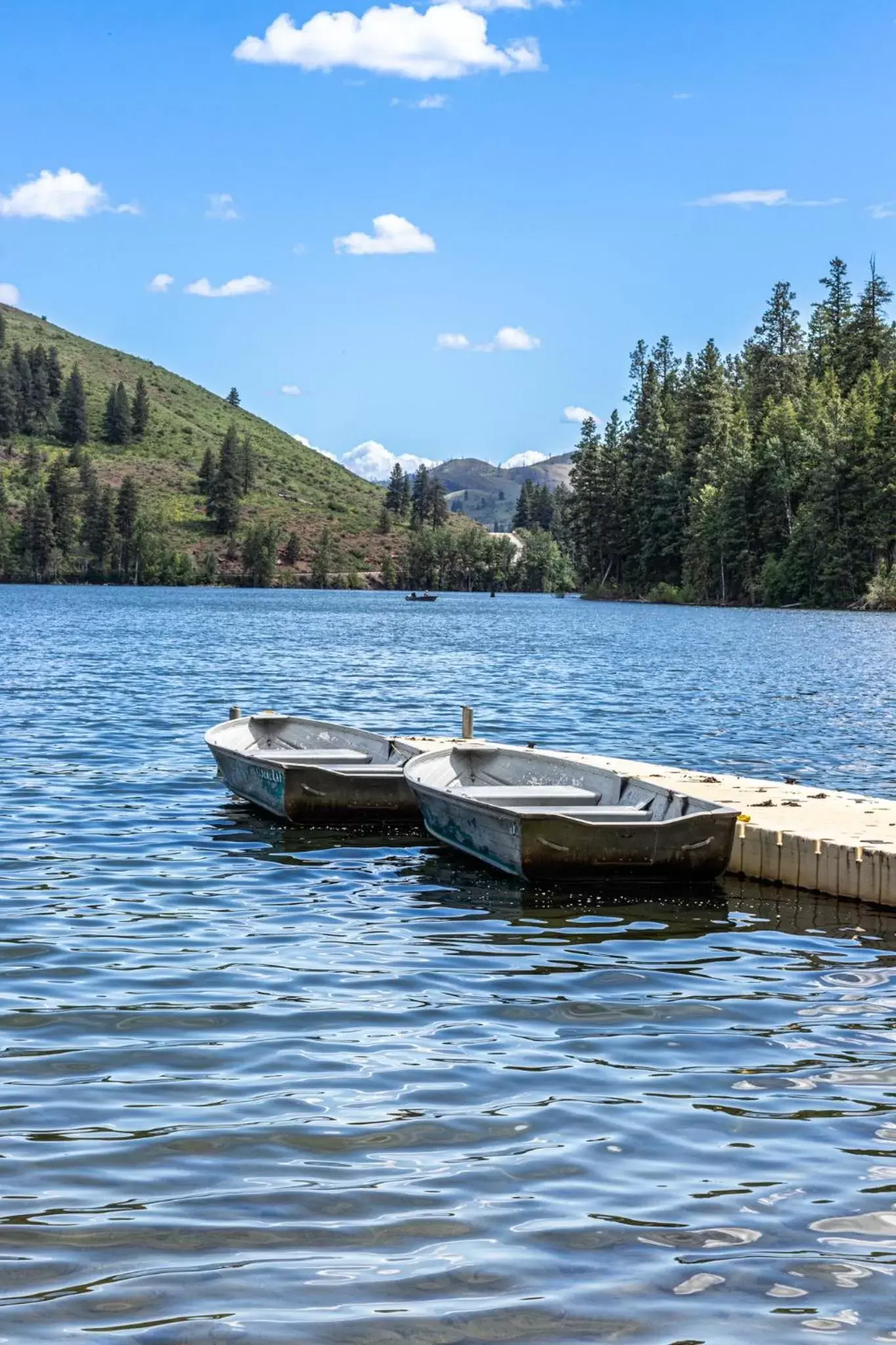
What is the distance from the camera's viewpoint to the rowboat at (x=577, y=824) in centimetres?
1408

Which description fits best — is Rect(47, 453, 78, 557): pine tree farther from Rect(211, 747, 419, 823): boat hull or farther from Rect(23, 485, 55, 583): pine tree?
Rect(211, 747, 419, 823): boat hull

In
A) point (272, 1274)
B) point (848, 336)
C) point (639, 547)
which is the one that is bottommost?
point (272, 1274)

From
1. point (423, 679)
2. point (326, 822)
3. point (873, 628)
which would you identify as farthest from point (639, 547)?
point (326, 822)

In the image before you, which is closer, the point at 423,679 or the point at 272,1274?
the point at 272,1274

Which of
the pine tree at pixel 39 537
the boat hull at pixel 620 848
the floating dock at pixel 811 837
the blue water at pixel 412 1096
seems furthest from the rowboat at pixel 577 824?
the pine tree at pixel 39 537

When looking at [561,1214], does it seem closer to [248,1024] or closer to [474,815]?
[248,1024]

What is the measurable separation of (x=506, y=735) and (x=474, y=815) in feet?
46.9

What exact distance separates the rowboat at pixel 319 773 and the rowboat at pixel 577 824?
0.55 meters

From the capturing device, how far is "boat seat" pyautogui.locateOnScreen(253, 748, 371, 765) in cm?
1917

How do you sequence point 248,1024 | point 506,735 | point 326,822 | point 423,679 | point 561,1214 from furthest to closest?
point 423,679 < point 506,735 < point 326,822 < point 248,1024 < point 561,1214

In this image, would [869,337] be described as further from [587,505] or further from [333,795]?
[333,795]

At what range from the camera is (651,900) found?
→ 14234 mm

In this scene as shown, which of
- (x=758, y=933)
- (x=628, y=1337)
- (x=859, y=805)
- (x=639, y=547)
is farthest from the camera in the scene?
(x=639, y=547)

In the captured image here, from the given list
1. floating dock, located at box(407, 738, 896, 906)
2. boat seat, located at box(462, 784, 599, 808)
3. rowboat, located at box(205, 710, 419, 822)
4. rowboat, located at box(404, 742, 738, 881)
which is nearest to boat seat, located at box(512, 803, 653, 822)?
rowboat, located at box(404, 742, 738, 881)
